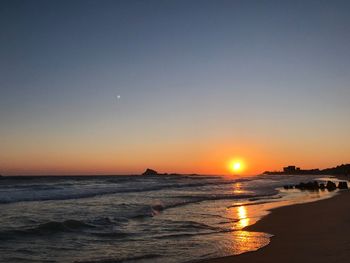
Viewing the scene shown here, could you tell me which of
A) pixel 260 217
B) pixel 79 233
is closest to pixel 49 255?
pixel 79 233

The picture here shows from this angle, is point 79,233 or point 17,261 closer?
point 17,261

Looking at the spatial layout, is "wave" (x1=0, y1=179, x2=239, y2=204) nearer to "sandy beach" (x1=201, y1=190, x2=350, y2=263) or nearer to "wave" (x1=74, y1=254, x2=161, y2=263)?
"sandy beach" (x1=201, y1=190, x2=350, y2=263)

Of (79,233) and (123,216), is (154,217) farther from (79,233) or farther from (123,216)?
(79,233)

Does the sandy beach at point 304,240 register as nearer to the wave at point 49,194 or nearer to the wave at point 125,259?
the wave at point 125,259

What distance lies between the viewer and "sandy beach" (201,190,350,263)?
36.0 ft

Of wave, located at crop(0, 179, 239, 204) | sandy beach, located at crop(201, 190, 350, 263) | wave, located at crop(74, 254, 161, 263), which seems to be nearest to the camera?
sandy beach, located at crop(201, 190, 350, 263)

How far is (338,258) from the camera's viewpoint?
33.7 ft

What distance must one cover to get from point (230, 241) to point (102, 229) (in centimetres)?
609

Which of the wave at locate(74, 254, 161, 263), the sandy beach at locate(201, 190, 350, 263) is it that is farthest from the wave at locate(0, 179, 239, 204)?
the wave at locate(74, 254, 161, 263)

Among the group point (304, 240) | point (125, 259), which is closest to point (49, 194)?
point (125, 259)

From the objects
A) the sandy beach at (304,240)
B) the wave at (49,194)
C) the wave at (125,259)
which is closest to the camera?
the sandy beach at (304,240)

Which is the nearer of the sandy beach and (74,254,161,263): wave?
the sandy beach

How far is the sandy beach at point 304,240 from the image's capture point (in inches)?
432

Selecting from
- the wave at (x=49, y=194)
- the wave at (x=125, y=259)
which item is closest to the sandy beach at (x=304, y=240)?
the wave at (x=125, y=259)
